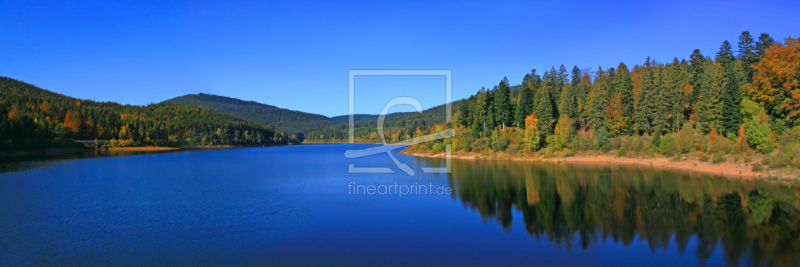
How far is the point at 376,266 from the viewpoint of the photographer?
1367 cm

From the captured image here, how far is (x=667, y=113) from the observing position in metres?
51.6

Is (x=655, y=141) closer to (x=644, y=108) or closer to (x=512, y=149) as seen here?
(x=644, y=108)

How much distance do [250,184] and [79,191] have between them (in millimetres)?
10958

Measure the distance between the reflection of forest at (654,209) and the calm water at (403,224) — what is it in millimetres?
87

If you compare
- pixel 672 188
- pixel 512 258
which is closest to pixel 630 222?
pixel 512 258

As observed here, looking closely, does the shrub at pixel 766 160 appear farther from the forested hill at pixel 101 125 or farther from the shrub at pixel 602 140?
the forested hill at pixel 101 125

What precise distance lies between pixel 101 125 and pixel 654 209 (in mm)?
108442

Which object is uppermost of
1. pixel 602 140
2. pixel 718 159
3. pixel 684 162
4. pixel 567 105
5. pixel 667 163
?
pixel 567 105

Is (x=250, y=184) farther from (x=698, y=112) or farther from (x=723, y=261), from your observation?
(x=698, y=112)

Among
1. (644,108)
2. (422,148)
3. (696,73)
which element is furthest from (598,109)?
(422,148)

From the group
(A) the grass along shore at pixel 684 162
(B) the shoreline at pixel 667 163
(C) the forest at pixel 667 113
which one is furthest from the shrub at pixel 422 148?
(B) the shoreline at pixel 667 163

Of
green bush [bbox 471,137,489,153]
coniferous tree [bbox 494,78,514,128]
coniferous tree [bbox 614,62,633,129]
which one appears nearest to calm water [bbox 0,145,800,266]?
coniferous tree [bbox 614,62,633,129]

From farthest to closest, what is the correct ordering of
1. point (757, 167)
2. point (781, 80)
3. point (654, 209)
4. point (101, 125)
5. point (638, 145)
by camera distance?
point (101, 125) < point (638, 145) < point (781, 80) < point (757, 167) < point (654, 209)

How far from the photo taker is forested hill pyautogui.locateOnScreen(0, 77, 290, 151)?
70.7 meters
